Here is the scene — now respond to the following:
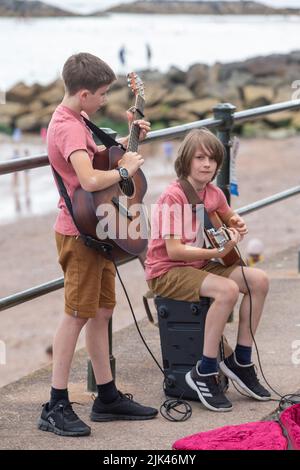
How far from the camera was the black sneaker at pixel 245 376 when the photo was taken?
504 centimetres

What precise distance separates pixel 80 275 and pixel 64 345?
0.30 metres

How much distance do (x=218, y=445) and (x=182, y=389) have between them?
722 mm

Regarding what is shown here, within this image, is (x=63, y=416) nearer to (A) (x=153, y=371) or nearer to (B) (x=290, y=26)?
(A) (x=153, y=371)

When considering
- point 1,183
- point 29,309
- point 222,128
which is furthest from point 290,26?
point 222,128

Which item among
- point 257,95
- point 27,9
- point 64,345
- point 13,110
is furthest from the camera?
point 27,9

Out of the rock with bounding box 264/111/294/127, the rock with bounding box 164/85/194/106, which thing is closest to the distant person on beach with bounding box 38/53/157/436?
the rock with bounding box 264/111/294/127

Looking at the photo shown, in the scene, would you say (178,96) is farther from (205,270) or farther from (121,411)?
(121,411)

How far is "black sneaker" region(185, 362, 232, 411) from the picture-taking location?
193 inches

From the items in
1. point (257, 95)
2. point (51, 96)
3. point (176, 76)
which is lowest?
point (51, 96)

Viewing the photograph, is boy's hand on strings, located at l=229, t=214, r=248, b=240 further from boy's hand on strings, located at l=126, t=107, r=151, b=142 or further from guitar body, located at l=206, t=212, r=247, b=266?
boy's hand on strings, located at l=126, t=107, r=151, b=142

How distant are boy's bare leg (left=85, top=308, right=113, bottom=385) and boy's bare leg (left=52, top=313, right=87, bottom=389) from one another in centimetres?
10

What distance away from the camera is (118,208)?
178 inches

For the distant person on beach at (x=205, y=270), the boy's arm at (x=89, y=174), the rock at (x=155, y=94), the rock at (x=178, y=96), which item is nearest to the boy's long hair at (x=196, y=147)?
the distant person on beach at (x=205, y=270)

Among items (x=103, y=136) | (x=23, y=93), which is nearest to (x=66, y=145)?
(x=103, y=136)
